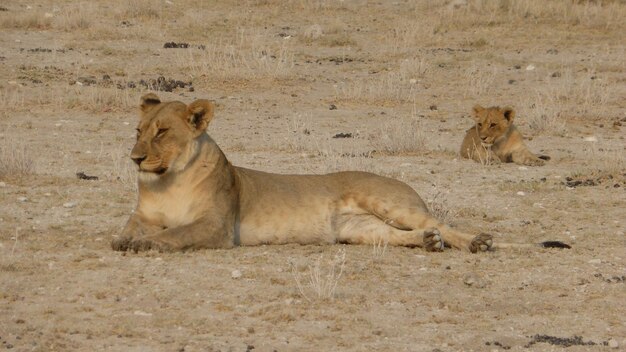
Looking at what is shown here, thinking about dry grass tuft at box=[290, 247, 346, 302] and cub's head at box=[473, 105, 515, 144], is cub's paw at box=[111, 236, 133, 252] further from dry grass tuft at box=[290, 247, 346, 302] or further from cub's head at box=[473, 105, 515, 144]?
cub's head at box=[473, 105, 515, 144]

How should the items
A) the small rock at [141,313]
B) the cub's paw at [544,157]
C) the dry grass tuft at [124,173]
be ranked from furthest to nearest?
1. the cub's paw at [544,157]
2. the dry grass tuft at [124,173]
3. the small rock at [141,313]

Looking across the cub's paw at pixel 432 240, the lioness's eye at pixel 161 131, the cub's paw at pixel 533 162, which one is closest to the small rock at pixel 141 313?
the lioness's eye at pixel 161 131

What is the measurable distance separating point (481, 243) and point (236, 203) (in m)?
1.66

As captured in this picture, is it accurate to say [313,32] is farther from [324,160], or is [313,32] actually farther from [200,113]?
[200,113]

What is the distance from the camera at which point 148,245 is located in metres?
7.53

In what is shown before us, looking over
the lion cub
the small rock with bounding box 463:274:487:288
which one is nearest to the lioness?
the small rock with bounding box 463:274:487:288

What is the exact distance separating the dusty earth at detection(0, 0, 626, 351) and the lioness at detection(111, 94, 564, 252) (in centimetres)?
15

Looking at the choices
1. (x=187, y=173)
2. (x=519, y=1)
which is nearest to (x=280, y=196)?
(x=187, y=173)

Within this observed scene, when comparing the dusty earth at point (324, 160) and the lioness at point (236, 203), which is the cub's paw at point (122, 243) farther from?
the dusty earth at point (324, 160)

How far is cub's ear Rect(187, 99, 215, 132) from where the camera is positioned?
7.84 m

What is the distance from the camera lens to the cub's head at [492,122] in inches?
505

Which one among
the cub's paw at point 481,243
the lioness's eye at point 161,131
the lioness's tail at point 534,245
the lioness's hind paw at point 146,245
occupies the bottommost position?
the lioness's tail at point 534,245

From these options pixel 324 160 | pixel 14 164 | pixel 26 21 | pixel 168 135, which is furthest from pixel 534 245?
pixel 26 21

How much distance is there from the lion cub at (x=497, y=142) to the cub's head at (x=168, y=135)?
5.42 m
